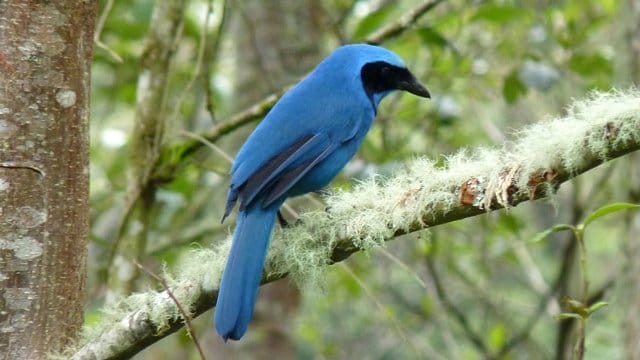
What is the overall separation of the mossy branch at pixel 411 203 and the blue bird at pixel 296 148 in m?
0.08

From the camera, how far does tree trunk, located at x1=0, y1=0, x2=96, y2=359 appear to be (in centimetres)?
223

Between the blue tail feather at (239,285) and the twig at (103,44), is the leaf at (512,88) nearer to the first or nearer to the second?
the twig at (103,44)

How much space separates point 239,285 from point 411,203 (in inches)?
21.3

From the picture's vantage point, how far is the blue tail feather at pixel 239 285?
7.48ft

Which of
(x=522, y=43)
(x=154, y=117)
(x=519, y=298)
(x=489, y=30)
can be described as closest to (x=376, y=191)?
(x=154, y=117)

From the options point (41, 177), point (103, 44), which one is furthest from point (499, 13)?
point (41, 177)

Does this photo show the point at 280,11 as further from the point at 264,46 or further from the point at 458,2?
the point at 458,2

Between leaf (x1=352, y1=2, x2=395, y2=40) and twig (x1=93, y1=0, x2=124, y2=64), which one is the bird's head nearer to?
leaf (x1=352, y1=2, x2=395, y2=40)

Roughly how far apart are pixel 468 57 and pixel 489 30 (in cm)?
82

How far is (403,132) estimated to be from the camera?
712cm

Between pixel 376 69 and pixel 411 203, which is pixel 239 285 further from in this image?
pixel 376 69

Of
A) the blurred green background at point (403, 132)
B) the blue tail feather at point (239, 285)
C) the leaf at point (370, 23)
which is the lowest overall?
the blurred green background at point (403, 132)

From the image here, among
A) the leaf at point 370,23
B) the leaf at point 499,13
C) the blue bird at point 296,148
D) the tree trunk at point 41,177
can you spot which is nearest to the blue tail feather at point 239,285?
the blue bird at point 296,148

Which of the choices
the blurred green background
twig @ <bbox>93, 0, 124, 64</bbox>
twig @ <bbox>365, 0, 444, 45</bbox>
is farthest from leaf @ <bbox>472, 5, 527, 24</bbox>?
twig @ <bbox>93, 0, 124, 64</bbox>
